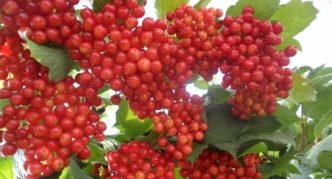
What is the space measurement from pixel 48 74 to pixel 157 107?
1.07 feet

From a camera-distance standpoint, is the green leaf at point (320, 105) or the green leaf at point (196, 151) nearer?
the green leaf at point (196, 151)

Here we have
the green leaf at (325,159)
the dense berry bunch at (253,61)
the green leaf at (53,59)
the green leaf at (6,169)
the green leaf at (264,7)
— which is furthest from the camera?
the green leaf at (6,169)

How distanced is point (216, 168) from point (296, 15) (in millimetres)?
581

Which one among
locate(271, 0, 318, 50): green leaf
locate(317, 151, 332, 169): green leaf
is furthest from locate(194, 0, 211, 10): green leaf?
locate(317, 151, 332, 169): green leaf

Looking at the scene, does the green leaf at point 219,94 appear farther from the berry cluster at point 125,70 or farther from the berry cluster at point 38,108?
the berry cluster at point 38,108

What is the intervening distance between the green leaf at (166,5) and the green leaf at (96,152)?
0.51 meters

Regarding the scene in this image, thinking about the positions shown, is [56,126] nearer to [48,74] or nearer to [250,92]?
[48,74]

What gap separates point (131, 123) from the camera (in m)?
1.67

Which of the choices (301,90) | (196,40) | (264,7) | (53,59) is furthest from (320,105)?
(53,59)

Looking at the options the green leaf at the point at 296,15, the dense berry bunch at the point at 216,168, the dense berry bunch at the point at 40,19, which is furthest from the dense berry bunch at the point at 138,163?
the green leaf at the point at 296,15

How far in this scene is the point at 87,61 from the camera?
128 cm

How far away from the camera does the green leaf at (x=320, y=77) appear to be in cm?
184

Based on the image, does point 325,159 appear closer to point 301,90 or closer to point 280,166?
point 280,166

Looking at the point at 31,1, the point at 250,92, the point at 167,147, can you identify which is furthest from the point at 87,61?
the point at 250,92
